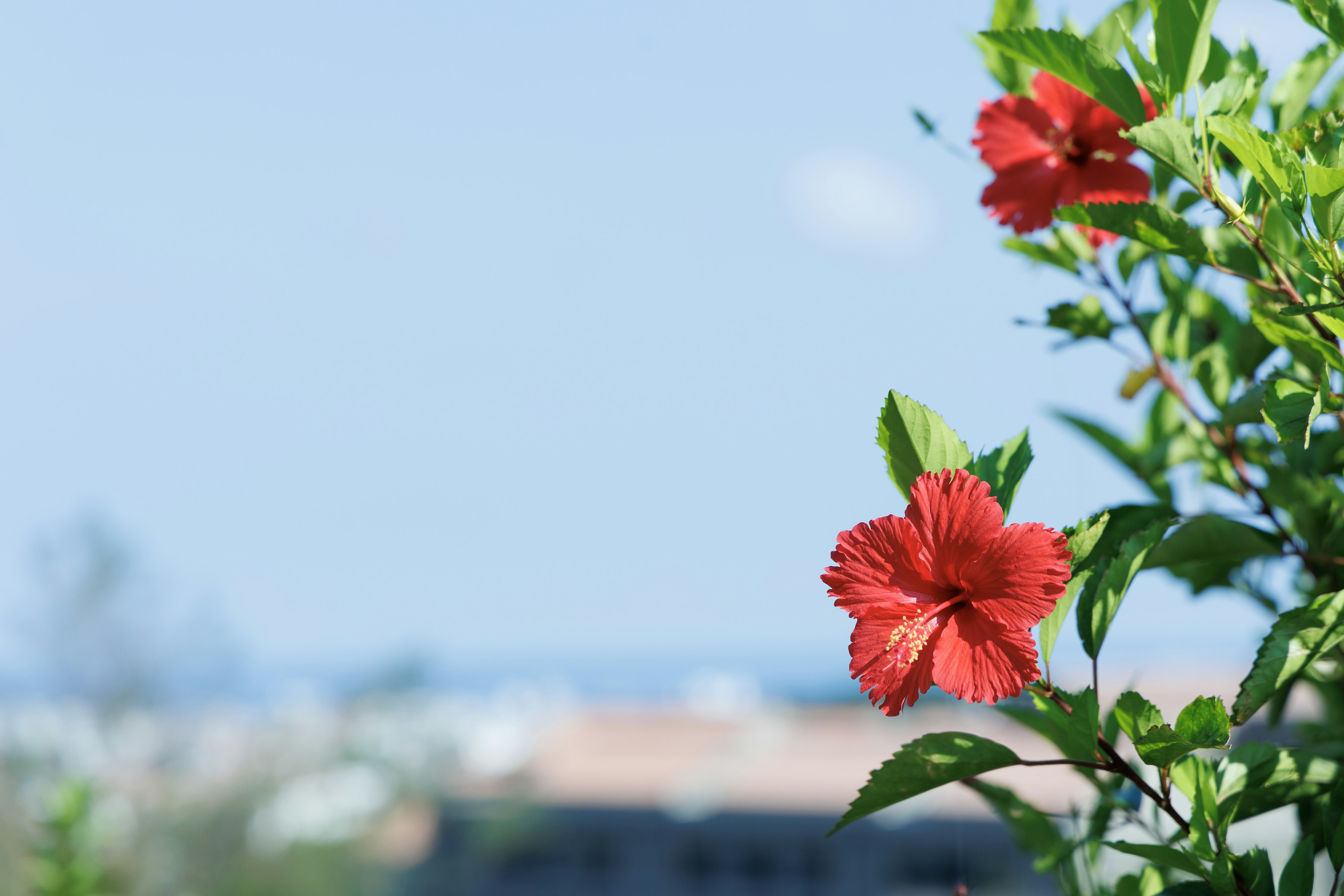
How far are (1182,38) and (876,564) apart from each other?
0.18m

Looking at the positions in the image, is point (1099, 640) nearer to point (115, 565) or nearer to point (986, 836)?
point (986, 836)

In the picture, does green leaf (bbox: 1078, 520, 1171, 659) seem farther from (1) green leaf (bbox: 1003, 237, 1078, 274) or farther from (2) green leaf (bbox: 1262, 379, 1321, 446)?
(1) green leaf (bbox: 1003, 237, 1078, 274)

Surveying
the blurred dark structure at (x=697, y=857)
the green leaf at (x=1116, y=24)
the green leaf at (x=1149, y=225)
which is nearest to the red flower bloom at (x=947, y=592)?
the green leaf at (x=1149, y=225)

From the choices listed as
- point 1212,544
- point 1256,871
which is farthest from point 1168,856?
point 1212,544

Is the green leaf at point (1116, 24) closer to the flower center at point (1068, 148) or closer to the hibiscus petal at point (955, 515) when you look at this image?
the flower center at point (1068, 148)

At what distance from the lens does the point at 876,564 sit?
10.1 inches

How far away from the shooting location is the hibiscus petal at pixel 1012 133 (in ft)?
1.25

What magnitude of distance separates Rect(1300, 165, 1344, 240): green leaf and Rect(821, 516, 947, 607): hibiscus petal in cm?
13

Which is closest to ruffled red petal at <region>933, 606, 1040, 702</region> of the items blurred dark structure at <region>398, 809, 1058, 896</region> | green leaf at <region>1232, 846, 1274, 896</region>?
green leaf at <region>1232, 846, 1274, 896</region>

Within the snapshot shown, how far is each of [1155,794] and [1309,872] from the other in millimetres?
64

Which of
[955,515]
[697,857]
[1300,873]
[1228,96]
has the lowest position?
[697,857]

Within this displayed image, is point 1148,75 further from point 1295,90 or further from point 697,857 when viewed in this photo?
point 697,857

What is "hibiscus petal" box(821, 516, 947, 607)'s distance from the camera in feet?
0.83

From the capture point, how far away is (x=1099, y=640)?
28cm
